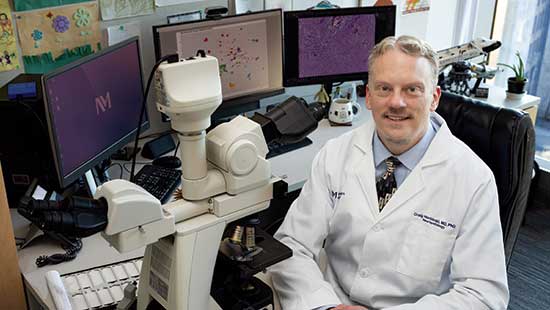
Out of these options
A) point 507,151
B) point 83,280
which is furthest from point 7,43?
point 507,151

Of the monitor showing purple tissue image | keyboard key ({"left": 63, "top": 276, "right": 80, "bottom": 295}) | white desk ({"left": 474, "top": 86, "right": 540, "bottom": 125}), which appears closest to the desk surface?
white desk ({"left": 474, "top": 86, "right": 540, "bottom": 125})

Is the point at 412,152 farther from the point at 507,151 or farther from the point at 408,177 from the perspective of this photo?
the point at 507,151

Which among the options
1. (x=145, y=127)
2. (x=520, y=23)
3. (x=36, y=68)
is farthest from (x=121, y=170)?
(x=520, y=23)

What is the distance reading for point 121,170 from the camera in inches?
84.9

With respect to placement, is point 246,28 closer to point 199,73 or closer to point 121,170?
point 121,170

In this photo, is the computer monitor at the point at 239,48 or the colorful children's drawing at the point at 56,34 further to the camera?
the computer monitor at the point at 239,48

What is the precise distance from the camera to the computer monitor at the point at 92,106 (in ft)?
5.41

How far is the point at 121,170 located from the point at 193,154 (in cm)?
106

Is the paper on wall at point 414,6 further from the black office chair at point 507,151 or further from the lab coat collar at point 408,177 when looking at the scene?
the lab coat collar at point 408,177

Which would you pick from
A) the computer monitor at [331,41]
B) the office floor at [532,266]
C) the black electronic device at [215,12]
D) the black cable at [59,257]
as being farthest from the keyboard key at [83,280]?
the office floor at [532,266]

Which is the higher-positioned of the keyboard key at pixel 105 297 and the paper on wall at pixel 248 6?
the paper on wall at pixel 248 6

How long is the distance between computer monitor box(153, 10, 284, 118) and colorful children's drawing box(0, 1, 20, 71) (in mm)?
481

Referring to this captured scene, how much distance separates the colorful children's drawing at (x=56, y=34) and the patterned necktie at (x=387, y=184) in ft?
4.04

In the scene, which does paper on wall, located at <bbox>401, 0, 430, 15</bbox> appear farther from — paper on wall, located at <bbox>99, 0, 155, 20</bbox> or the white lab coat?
the white lab coat
